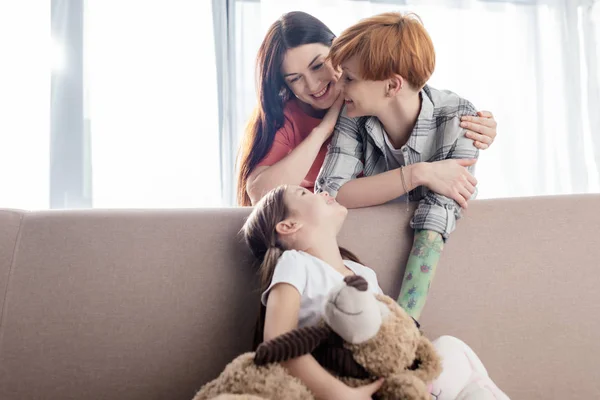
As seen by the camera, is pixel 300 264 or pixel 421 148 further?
pixel 421 148

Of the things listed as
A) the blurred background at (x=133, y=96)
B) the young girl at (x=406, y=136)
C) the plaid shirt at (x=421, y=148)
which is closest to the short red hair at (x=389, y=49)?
the young girl at (x=406, y=136)

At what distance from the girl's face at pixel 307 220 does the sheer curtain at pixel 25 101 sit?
2079 millimetres

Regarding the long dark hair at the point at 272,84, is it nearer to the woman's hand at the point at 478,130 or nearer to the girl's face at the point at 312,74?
the girl's face at the point at 312,74

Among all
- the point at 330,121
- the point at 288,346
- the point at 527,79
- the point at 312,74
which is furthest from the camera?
the point at 527,79

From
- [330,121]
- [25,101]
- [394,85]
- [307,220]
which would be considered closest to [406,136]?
[394,85]

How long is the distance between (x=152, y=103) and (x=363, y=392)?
7.99ft

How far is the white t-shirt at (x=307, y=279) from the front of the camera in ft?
3.80

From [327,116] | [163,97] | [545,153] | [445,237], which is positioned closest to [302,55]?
[327,116]

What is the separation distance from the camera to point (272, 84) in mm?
2053

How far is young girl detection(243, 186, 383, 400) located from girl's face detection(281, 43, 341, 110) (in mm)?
627

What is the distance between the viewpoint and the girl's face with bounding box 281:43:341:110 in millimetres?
1944

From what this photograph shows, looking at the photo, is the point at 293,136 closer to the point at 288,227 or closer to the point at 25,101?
the point at 288,227

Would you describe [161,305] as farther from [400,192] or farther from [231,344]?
[400,192]

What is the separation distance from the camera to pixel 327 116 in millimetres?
1863
